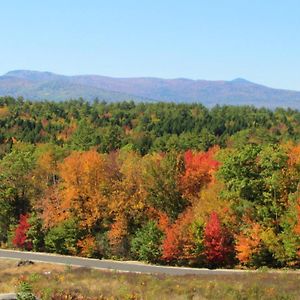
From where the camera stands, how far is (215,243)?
180 ft

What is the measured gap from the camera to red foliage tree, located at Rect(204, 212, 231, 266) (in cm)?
5478

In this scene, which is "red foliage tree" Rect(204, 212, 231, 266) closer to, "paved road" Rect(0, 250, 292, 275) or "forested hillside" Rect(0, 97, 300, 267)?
"forested hillside" Rect(0, 97, 300, 267)

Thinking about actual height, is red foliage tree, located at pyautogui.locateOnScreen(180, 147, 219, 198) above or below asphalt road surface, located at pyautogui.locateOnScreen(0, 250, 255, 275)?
above

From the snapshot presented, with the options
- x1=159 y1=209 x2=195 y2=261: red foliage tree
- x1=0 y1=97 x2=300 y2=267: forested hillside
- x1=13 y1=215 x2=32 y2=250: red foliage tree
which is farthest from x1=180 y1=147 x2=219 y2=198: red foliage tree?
x1=13 y1=215 x2=32 y2=250: red foliage tree

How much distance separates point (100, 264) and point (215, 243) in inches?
465

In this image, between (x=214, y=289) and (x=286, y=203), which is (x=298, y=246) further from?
(x=214, y=289)

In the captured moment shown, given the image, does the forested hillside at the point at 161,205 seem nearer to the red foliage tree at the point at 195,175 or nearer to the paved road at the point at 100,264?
the red foliage tree at the point at 195,175

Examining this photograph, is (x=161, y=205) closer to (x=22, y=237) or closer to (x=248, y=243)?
(x=248, y=243)

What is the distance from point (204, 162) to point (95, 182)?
529 inches

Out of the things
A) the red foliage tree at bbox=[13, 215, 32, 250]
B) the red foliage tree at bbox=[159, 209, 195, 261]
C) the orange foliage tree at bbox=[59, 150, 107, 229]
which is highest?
the orange foliage tree at bbox=[59, 150, 107, 229]

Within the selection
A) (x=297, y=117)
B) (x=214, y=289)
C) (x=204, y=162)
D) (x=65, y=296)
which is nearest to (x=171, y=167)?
(x=204, y=162)

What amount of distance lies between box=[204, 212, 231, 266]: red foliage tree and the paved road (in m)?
4.02

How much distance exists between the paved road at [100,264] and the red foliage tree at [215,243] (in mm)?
4018

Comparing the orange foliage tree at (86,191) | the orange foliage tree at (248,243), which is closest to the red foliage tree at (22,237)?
the orange foliage tree at (86,191)
